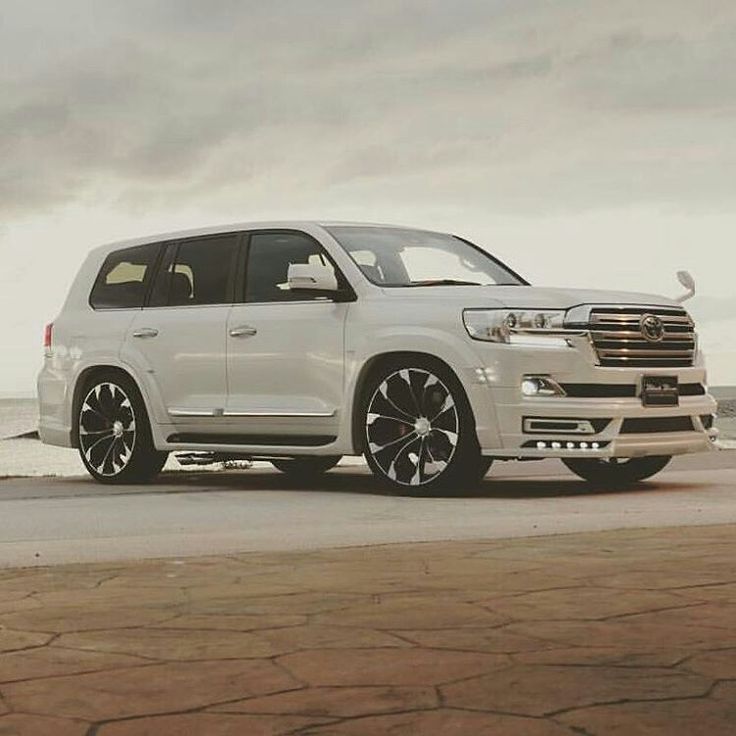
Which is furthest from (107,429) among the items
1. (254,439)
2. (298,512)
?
(298,512)

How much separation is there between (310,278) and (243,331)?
96 centimetres

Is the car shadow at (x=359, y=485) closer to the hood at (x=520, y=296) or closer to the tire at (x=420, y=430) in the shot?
the tire at (x=420, y=430)

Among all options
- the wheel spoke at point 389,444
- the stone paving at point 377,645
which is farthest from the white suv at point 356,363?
the stone paving at point 377,645

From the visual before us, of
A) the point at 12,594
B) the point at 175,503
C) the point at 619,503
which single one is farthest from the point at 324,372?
the point at 12,594

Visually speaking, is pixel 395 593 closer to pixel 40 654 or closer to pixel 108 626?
pixel 108 626

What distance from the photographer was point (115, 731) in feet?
11.4

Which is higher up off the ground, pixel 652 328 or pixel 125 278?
pixel 125 278

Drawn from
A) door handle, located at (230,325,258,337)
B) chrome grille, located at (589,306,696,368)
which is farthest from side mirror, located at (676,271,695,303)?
door handle, located at (230,325,258,337)

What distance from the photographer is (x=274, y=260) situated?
38.3 ft

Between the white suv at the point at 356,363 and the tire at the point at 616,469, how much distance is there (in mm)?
16

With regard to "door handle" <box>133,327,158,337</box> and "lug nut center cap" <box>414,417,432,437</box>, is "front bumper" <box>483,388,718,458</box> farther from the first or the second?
"door handle" <box>133,327,158,337</box>

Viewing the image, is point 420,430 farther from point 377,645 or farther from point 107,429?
point 377,645

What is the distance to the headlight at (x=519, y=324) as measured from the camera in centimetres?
1024

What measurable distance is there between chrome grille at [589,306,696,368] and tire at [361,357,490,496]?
93 cm
